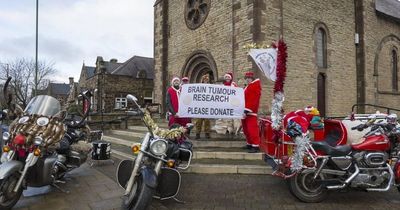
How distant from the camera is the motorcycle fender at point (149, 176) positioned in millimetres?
3830

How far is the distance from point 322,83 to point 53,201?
12548 millimetres

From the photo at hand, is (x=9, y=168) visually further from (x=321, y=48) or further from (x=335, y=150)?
(x=321, y=48)

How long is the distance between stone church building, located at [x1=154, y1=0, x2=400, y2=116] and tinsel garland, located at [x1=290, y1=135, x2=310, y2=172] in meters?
6.69

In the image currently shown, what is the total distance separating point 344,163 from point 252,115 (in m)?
2.93

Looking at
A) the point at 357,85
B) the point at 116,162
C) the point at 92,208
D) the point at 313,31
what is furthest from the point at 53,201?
the point at 357,85

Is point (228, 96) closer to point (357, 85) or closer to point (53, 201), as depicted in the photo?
point (53, 201)

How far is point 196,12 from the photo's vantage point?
1481 cm

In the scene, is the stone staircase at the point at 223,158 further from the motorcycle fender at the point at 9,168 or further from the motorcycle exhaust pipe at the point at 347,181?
the motorcycle fender at the point at 9,168

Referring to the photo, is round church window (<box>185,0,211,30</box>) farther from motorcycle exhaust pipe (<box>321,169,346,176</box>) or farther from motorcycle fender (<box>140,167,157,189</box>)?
motorcycle fender (<box>140,167,157,189</box>)

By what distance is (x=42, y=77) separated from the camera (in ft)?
131

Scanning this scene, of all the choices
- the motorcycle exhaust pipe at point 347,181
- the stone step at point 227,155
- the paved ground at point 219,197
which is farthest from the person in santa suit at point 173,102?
the motorcycle exhaust pipe at point 347,181

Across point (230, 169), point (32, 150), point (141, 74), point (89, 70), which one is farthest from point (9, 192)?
point (89, 70)

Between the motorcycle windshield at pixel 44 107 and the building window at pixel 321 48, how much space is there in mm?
12004

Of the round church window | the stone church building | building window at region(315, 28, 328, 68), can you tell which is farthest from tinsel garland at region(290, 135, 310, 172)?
the round church window
